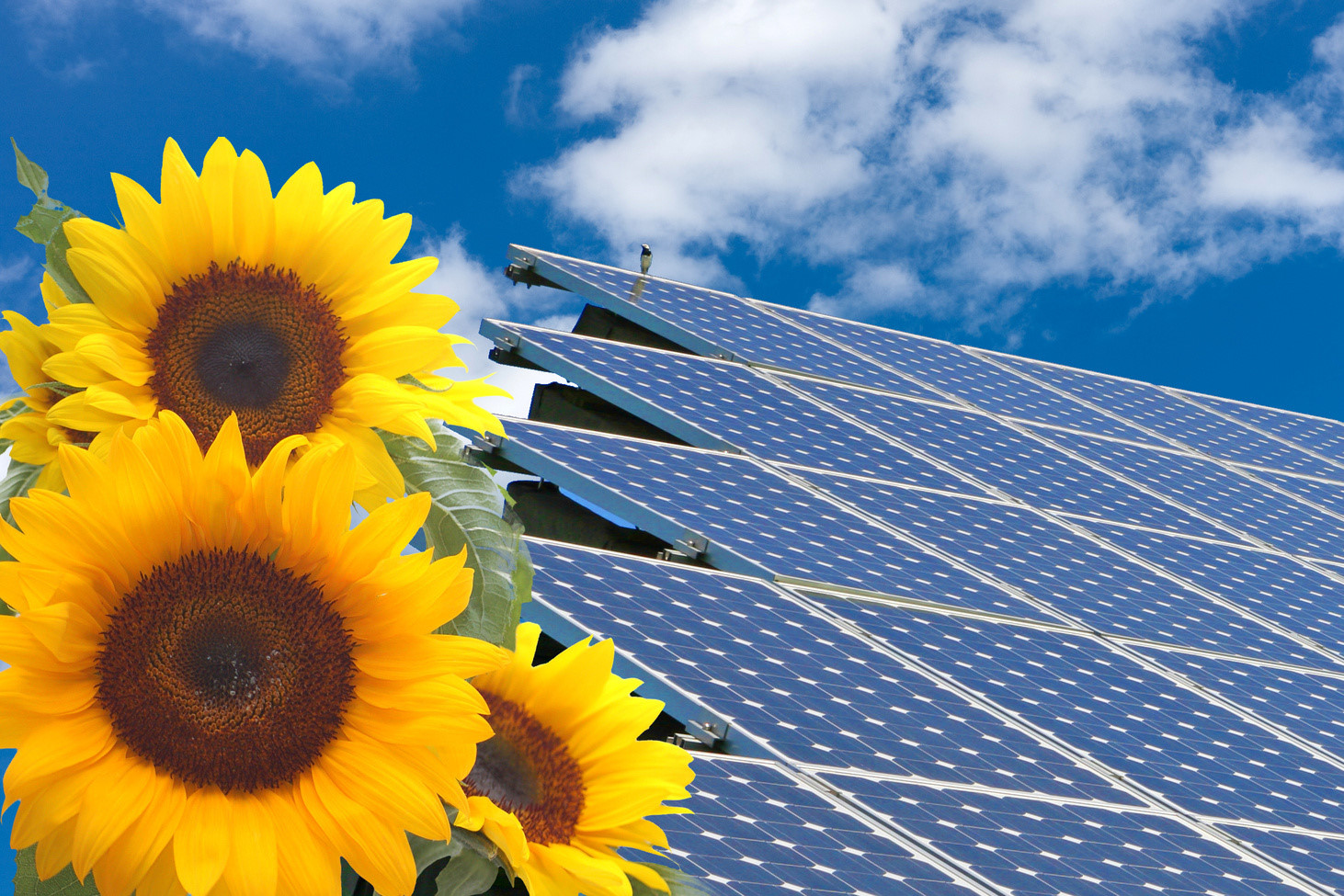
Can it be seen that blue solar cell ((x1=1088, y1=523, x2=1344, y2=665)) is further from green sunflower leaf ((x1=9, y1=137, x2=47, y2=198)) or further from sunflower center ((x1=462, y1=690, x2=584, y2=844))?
green sunflower leaf ((x1=9, y1=137, x2=47, y2=198))

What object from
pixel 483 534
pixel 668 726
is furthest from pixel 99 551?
pixel 668 726

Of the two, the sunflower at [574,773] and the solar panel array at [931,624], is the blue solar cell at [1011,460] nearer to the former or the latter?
the solar panel array at [931,624]

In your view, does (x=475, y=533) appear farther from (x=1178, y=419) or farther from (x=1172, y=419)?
(x=1178, y=419)

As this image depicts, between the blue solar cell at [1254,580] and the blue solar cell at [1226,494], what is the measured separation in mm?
821

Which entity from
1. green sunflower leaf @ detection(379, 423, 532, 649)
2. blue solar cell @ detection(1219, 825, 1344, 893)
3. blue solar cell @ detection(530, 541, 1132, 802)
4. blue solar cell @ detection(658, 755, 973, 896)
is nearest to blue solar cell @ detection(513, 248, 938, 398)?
blue solar cell @ detection(530, 541, 1132, 802)

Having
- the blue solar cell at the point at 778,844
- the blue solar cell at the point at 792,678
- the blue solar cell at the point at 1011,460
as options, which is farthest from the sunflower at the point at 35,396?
the blue solar cell at the point at 1011,460

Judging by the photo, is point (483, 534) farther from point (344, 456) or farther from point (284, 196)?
point (284, 196)

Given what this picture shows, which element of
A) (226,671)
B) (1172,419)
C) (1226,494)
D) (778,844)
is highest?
(1172,419)

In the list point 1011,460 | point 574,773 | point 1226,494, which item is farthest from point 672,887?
point 1226,494

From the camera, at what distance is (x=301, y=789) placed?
109 centimetres

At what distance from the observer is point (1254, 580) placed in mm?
8875

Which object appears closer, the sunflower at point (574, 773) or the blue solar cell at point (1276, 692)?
the sunflower at point (574, 773)

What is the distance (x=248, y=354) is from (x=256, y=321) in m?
0.06

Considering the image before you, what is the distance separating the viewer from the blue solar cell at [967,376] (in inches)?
464
